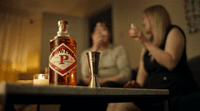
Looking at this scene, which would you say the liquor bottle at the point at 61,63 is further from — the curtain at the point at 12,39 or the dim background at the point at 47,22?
the curtain at the point at 12,39

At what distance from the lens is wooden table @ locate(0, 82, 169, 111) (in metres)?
0.24

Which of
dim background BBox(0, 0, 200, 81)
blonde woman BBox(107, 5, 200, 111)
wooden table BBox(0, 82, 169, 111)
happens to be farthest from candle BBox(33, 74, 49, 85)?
dim background BBox(0, 0, 200, 81)

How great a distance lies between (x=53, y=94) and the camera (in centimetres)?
28

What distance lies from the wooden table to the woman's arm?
0.92 meters

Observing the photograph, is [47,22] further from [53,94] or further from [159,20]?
[53,94]

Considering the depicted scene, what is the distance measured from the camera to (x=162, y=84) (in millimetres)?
1136

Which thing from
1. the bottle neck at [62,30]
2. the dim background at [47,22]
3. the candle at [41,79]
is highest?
the dim background at [47,22]

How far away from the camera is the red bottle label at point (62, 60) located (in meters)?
0.41

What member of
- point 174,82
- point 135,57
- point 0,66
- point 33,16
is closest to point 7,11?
point 33,16

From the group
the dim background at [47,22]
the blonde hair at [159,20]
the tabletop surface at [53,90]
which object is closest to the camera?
the tabletop surface at [53,90]

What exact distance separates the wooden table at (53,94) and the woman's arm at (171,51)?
924 mm

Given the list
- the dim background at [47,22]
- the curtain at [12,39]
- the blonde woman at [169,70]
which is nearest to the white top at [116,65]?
the blonde woman at [169,70]

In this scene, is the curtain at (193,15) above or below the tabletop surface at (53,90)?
above

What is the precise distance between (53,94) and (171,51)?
44.1 inches
